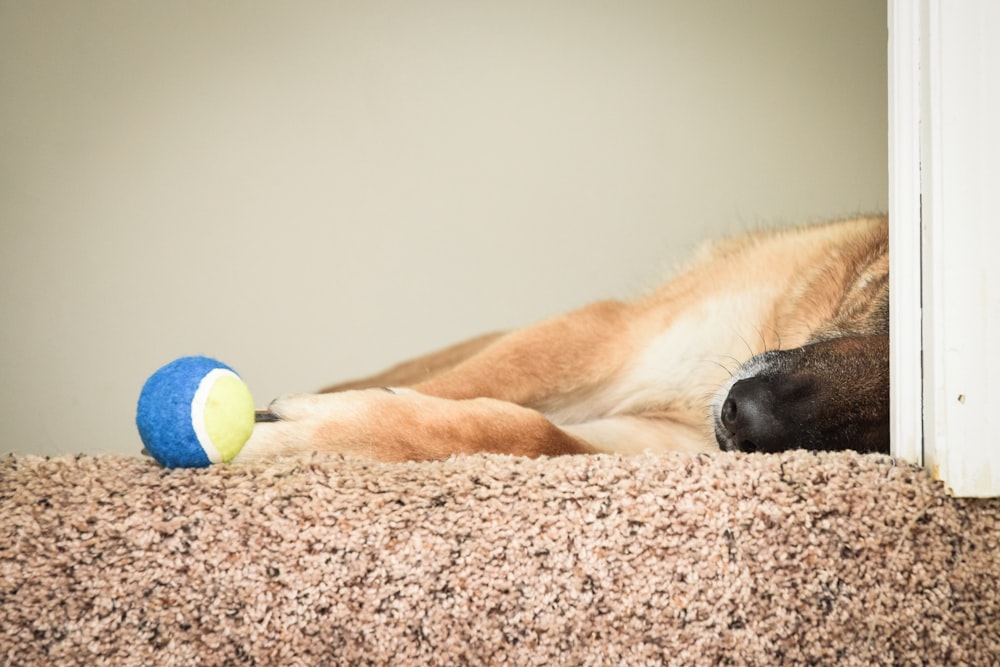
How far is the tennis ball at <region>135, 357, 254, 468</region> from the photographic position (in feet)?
2.86

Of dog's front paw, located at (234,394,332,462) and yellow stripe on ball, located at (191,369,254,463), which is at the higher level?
yellow stripe on ball, located at (191,369,254,463)

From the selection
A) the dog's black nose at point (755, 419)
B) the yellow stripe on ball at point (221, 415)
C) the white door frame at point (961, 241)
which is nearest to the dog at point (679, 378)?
the dog's black nose at point (755, 419)

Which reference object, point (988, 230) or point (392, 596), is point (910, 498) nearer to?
point (988, 230)

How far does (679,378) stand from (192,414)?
1.17 metres

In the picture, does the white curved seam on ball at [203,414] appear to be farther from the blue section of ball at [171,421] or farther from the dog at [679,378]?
the dog at [679,378]

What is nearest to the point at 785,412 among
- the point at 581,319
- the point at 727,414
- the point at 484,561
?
the point at 727,414

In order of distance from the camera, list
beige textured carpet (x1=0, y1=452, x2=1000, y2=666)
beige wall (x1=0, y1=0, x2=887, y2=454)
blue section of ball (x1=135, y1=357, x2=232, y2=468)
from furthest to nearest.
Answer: beige wall (x1=0, y1=0, x2=887, y2=454) → blue section of ball (x1=135, y1=357, x2=232, y2=468) → beige textured carpet (x1=0, y1=452, x2=1000, y2=666)

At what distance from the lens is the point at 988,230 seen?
790 millimetres

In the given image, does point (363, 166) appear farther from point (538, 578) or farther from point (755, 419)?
point (538, 578)

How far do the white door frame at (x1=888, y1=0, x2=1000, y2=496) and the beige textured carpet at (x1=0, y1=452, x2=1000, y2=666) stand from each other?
0.18 ft

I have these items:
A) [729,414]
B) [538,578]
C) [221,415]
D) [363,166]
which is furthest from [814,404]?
[363,166]

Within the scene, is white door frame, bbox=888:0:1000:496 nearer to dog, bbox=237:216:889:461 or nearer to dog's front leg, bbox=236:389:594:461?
dog, bbox=237:216:889:461

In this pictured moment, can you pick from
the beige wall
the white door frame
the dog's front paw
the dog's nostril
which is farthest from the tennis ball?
the beige wall

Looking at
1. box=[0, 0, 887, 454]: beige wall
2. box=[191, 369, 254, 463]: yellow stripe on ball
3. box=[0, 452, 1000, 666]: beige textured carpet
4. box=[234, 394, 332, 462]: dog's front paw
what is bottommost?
box=[0, 452, 1000, 666]: beige textured carpet
